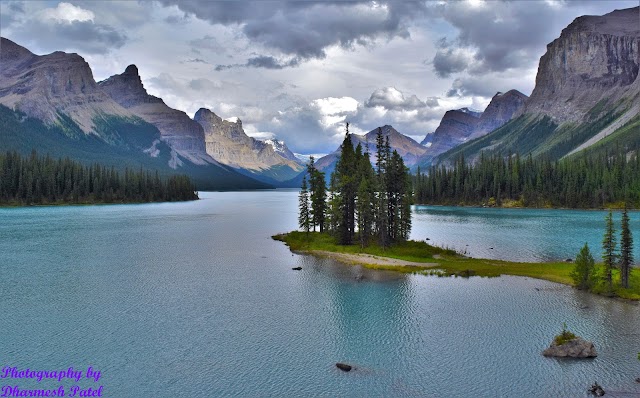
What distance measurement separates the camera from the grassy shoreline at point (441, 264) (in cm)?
6575

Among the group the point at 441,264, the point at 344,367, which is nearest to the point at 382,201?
the point at 441,264

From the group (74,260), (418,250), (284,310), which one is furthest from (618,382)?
(74,260)

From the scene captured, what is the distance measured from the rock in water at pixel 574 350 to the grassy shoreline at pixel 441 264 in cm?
2098

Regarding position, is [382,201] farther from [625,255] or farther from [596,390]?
[596,390]

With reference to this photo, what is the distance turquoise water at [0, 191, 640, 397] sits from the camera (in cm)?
3288

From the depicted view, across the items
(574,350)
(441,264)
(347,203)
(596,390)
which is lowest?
(596,390)

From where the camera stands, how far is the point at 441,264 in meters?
76.5

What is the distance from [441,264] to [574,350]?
3952cm

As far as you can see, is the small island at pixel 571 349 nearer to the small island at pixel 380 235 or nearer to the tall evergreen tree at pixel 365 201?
the small island at pixel 380 235

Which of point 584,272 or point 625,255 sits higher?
point 625,255

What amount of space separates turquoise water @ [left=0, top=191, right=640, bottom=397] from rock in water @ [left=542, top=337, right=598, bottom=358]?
841mm

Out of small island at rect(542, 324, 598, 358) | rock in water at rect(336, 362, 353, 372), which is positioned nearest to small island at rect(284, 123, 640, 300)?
small island at rect(542, 324, 598, 358)

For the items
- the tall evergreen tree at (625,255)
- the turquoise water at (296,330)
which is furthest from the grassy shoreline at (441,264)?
the turquoise water at (296,330)

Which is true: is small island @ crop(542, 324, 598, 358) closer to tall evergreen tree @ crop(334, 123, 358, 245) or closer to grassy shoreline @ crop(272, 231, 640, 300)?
grassy shoreline @ crop(272, 231, 640, 300)
